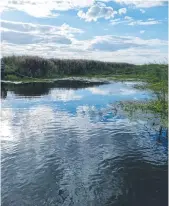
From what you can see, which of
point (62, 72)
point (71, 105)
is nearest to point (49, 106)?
point (71, 105)

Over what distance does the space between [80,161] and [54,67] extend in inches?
2278

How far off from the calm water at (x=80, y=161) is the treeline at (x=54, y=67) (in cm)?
3084

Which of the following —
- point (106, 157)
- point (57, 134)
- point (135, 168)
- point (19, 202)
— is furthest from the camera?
point (57, 134)

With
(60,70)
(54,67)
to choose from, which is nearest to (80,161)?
(54,67)

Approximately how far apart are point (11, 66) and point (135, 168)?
171 feet

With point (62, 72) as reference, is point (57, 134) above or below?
below

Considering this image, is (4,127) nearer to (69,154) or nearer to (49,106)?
(69,154)

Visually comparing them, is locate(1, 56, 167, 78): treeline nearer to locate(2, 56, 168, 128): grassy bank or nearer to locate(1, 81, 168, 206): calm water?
locate(2, 56, 168, 128): grassy bank

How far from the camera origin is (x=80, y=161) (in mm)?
14320

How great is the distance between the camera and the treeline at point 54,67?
6147cm

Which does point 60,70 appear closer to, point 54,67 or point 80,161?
point 54,67

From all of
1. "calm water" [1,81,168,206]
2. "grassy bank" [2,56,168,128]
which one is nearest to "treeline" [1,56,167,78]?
"grassy bank" [2,56,168,128]

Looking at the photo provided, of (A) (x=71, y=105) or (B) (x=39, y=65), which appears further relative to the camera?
(B) (x=39, y=65)

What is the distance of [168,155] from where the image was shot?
1510cm
